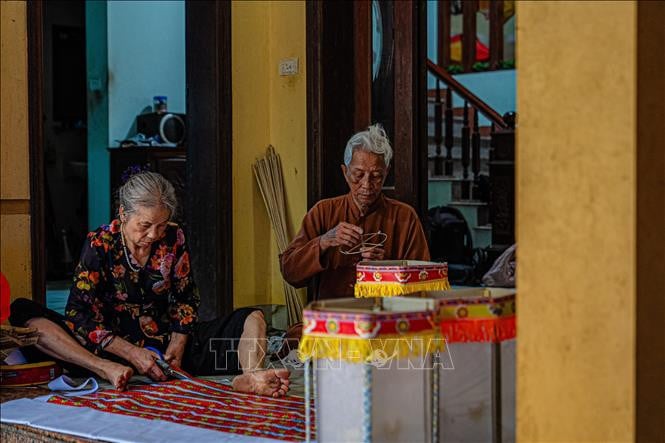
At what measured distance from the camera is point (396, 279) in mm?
3242

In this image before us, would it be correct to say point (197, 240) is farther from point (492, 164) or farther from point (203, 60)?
point (492, 164)

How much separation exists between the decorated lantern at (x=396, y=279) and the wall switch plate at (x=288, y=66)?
2.63 metres

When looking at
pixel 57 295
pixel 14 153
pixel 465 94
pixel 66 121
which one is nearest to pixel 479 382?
pixel 14 153

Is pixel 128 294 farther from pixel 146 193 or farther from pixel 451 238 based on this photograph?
pixel 451 238

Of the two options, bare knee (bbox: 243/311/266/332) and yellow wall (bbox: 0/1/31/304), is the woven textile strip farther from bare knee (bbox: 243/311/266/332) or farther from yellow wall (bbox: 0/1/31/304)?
yellow wall (bbox: 0/1/31/304)

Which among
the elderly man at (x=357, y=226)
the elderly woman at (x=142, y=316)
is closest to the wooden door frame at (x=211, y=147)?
the elderly man at (x=357, y=226)

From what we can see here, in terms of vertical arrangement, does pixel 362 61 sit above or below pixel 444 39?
below

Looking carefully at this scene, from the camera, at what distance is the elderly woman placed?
157 inches

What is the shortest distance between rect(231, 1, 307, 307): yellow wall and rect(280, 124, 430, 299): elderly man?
1.11 m

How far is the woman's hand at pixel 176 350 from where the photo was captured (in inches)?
163

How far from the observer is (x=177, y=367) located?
413 centimetres

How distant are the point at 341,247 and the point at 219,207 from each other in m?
1.35

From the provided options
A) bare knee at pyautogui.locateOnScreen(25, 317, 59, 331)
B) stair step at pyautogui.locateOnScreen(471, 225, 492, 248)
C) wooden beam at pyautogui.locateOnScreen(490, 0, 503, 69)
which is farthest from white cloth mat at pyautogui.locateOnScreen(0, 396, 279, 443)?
wooden beam at pyautogui.locateOnScreen(490, 0, 503, 69)

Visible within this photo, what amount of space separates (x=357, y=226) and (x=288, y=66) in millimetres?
1722
